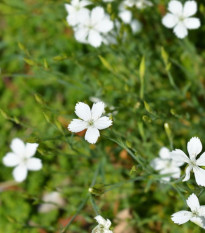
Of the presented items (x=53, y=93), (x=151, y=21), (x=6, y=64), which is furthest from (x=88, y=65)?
(x=6, y=64)

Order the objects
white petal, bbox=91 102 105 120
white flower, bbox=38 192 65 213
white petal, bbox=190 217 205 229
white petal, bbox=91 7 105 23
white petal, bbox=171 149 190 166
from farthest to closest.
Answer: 1. white flower, bbox=38 192 65 213
2. white petal, bbox=91 7 105 23
3. white petal, bbox=91 102 105 120
4. white petal, bbox=171 149 190 166
5. white petal, bbox=190 217 205 229

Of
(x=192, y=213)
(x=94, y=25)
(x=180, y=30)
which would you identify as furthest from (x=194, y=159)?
(x=94, y=25)

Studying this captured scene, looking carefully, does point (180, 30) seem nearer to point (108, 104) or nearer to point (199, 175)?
point (108, 104)

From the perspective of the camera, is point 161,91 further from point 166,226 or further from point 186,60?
point 166,226

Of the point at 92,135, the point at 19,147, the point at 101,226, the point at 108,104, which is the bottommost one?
the point at 101,226

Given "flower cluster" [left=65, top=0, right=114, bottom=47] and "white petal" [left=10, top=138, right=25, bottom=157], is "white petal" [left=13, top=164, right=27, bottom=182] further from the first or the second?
"flower cluster" [left=65, top=0, right=114, bottom=47]

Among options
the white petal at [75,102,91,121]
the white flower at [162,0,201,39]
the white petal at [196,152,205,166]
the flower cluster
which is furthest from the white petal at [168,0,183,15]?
the white petal at [196,152,205,166]

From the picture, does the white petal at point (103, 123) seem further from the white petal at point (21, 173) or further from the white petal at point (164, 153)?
the white petal at point (21, 173)
